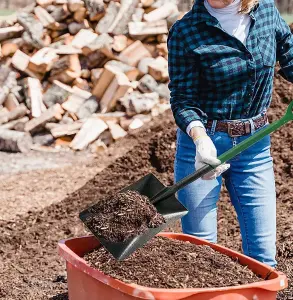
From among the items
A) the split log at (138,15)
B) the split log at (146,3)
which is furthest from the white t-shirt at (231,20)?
the split log at (146,3)

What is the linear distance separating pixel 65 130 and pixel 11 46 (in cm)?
173

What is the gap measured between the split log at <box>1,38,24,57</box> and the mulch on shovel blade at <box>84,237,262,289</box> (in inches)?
273

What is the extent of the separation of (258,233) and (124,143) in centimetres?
497

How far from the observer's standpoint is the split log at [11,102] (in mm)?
9172

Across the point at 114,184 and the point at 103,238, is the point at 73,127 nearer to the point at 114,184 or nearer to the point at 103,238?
the point at 114,184

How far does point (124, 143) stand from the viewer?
26.8 feet

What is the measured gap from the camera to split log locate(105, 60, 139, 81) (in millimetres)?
9211

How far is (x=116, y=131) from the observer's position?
332 inches

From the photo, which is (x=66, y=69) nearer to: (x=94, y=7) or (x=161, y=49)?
(x=94, y=7)

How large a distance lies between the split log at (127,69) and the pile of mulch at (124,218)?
20.5 feet

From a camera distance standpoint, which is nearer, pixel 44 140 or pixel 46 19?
pixel 44 140

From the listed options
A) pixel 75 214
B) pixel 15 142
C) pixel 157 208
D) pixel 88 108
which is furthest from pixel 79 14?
pixel 157 208

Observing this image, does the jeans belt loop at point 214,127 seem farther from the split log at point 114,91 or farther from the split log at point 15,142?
the split log at point 114,91

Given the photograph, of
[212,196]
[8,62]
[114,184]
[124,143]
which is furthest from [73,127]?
[212,196]
